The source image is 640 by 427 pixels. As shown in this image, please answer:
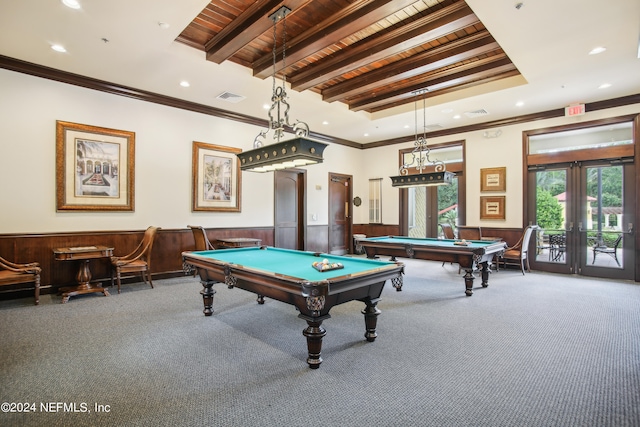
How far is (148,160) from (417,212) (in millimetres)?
6510

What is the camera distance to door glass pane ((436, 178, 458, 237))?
8.09 meters

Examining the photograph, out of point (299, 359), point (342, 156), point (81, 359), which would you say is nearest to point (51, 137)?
point (81, 359)

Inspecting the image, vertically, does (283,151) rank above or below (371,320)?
above

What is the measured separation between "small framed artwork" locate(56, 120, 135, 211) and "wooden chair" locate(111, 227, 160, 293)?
2.24ft

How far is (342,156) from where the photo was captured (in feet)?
30.4

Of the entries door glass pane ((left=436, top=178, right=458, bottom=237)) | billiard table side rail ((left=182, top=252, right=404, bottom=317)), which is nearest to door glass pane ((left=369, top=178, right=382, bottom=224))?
door glass pane ((left=436, top=178, right=458, bottom=237))

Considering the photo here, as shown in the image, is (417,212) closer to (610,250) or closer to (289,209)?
(289,209)

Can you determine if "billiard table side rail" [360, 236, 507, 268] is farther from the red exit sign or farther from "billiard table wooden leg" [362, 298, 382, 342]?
the red exit sign

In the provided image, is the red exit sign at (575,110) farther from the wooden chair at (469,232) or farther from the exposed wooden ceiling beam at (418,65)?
the exposed wooden ceiling beam at (418,65)

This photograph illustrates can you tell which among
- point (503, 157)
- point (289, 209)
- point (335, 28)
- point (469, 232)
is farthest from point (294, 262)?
point (503, 157)

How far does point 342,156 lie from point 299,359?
7205mm

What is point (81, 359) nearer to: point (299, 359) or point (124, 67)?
point (299, 359)

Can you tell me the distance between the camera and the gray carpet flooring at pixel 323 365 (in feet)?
6.41

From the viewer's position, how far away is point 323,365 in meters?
2.58
